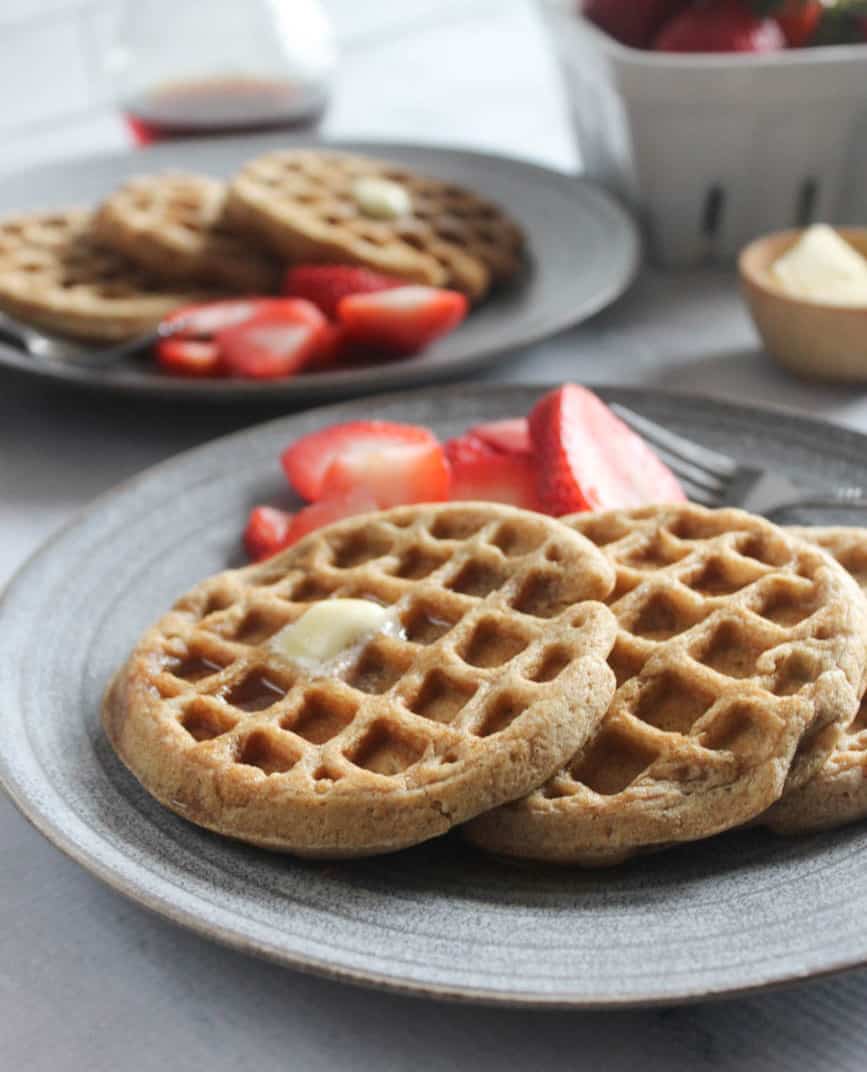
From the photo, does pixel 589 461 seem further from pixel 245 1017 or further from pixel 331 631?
pixel 245 1017

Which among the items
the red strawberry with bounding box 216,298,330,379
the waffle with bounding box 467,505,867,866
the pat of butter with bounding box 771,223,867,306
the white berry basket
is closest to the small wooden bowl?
the pat of butter with bounding box 771,223,867,306

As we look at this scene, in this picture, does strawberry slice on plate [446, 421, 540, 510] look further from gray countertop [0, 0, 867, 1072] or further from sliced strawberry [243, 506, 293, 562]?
gray countertop [0, 0, 867, 1072]

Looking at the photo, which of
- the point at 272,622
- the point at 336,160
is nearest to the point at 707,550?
the point at 272,622

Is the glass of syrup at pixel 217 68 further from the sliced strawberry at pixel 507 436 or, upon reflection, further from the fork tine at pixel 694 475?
the fork tine at pixel 694 475

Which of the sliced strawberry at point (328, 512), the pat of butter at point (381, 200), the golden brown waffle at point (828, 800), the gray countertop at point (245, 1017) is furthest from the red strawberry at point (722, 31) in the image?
the gray countertop at point (245, 1017)

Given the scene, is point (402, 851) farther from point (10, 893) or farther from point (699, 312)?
point (699, 312)

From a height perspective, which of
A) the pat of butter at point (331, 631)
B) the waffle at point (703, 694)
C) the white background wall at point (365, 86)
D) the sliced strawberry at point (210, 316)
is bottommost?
the white background wall at point (365, 86)

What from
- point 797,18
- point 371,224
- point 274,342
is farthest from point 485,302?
point 797,18
